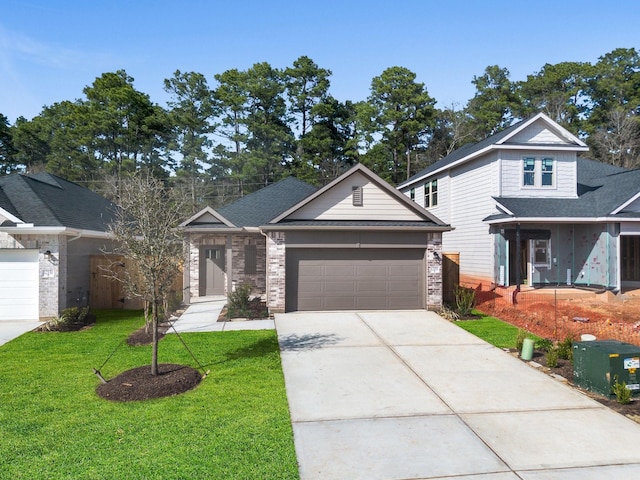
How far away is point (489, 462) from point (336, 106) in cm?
4187

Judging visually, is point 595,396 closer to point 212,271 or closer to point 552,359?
point 552,359

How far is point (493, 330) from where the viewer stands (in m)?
11.8

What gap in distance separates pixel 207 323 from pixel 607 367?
10.3 meters

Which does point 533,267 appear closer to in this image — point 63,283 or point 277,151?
point 63,283

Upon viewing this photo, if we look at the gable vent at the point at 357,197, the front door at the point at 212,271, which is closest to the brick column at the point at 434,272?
the gable vent at the point at 357,197

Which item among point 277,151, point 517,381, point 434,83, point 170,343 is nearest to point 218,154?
point 277,151

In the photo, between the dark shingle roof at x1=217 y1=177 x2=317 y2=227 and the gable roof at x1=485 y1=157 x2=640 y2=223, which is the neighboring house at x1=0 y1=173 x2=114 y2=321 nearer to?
the dark shingle roof at x1=217 y1=177 x2=317 y2=227

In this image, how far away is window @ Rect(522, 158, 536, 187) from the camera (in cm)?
1788

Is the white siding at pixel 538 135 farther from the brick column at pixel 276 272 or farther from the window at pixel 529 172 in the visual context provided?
the brick column at pixel 276 272

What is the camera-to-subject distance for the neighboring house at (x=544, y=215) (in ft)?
53.0

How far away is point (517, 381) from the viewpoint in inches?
300

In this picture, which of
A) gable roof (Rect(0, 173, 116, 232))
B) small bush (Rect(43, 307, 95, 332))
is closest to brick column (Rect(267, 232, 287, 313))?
small bush (Rect(43, 307, 95, 332))

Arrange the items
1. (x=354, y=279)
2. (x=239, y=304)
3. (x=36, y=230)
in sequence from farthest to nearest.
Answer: (x=354, y=279) → (x=239, y=304) → (x=36, y=230)

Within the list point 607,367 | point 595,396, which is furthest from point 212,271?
point 607,367
